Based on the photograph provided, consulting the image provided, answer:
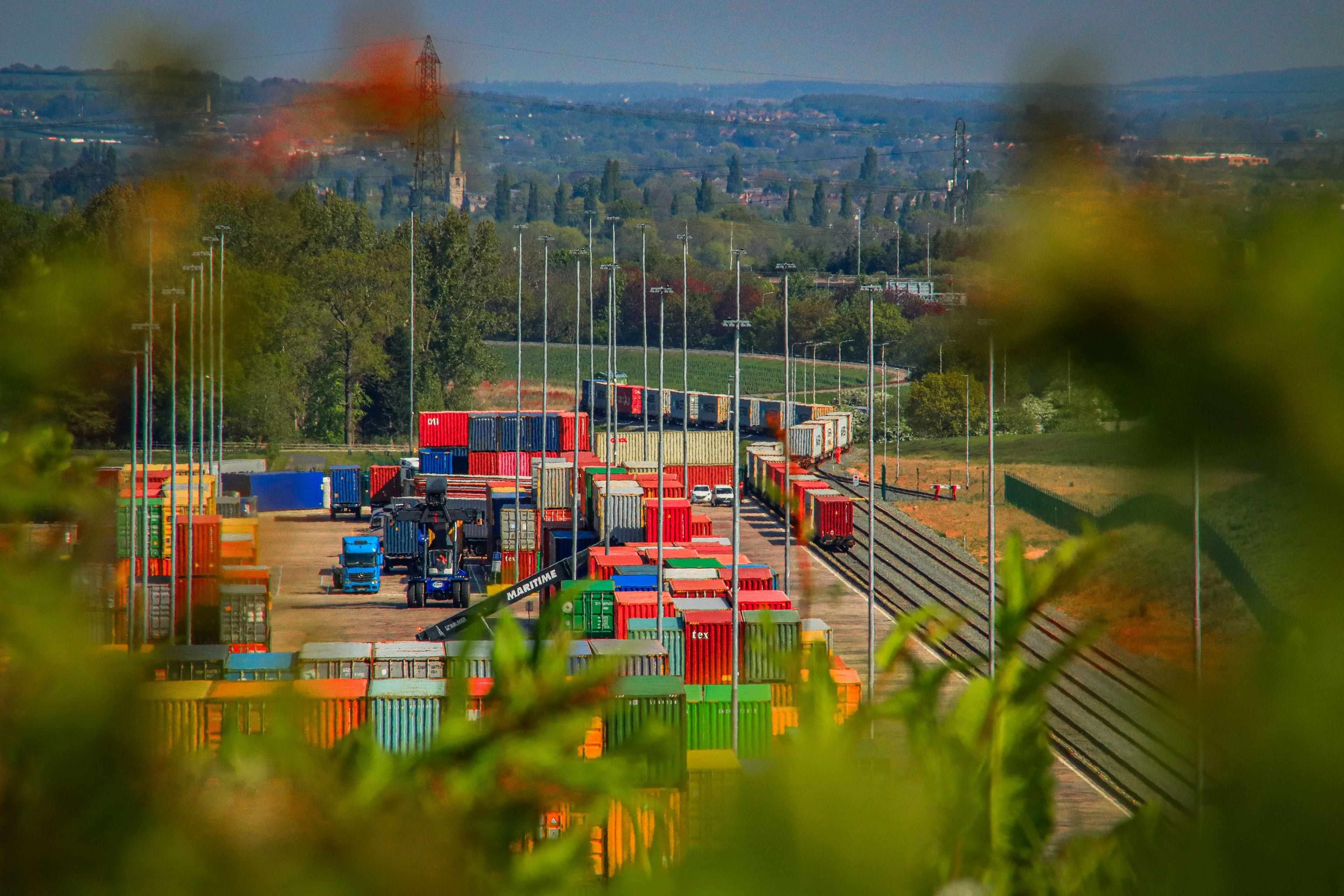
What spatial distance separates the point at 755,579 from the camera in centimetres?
3369

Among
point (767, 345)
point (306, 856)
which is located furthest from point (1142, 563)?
point (767, 345)

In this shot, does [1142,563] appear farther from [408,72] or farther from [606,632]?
[606,632]

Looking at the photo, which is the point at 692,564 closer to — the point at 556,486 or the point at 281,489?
the point at 556,486

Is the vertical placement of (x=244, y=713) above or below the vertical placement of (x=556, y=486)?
above

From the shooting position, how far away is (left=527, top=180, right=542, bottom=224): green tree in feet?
562

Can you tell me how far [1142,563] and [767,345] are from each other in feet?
295

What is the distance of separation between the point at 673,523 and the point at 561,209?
153212mm

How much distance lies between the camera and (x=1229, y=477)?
51.0 inches

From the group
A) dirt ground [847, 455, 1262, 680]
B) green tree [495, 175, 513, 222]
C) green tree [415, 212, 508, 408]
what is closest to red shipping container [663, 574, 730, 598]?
dirt ground [847, 455, 1262, 680]

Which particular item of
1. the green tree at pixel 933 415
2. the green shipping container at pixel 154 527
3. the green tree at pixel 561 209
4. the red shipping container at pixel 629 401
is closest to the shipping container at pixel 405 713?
the green shipping container at pixel 154 527

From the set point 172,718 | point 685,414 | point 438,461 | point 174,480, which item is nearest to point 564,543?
point 685,414

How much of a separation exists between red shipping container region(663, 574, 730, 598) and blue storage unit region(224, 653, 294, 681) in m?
13.3

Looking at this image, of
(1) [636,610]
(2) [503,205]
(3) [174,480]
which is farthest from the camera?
(2) [503,205]

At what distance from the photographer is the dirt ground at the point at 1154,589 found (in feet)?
4.27
